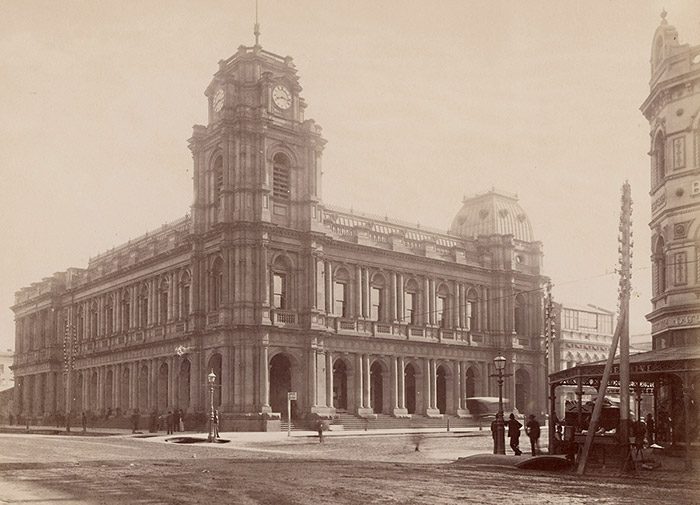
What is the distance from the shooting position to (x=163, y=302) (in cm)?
6744

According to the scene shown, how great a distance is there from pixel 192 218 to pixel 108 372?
20.4 metres

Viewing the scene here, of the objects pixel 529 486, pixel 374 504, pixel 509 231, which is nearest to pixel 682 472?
pixel 529 486

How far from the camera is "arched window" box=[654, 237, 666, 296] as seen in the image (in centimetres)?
3309

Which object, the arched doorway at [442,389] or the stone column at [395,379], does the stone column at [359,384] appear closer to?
the stone column at [395,379]

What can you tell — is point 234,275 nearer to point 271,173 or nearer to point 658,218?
point 271,173

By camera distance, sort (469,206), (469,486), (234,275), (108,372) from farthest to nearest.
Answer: (469,206), (108,372), (234,275), (469,486)

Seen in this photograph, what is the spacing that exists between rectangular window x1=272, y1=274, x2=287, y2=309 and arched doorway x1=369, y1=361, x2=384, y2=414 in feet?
33.9

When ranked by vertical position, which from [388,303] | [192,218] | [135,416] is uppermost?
[192,218]

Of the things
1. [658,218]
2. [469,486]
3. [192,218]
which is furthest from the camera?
[192,218]

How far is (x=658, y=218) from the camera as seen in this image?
3350cm

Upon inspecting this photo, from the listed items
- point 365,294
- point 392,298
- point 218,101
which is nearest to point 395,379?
point 392,298

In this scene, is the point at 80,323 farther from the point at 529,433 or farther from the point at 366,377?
the point at 529,433

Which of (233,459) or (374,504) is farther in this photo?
(233,459)

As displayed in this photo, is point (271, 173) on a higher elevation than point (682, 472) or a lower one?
higher
